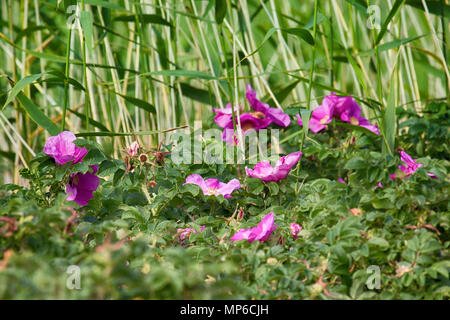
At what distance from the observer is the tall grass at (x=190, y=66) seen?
1292 mm

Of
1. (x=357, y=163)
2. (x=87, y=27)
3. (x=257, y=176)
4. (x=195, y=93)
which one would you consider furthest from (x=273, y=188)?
Answer: (x=195, y=93)

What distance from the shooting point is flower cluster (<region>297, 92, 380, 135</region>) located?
1.46m

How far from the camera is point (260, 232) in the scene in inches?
40.6

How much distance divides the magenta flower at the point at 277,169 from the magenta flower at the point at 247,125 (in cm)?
24

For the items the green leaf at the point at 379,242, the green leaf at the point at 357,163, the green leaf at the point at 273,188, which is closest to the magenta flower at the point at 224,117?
the green leaf at the point at 273,188

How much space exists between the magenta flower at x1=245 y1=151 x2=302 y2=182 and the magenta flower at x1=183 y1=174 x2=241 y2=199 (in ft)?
0.15

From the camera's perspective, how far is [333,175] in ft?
4.71

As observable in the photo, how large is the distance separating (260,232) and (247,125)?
0.52 m

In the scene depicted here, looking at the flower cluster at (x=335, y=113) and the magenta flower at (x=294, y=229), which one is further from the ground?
the flower cluster at (x=335, y=113)

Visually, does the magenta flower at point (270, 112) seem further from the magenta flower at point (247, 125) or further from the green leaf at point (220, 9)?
the green leaf at point (220, 9)

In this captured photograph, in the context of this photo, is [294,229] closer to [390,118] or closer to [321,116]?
A: [390,118]
